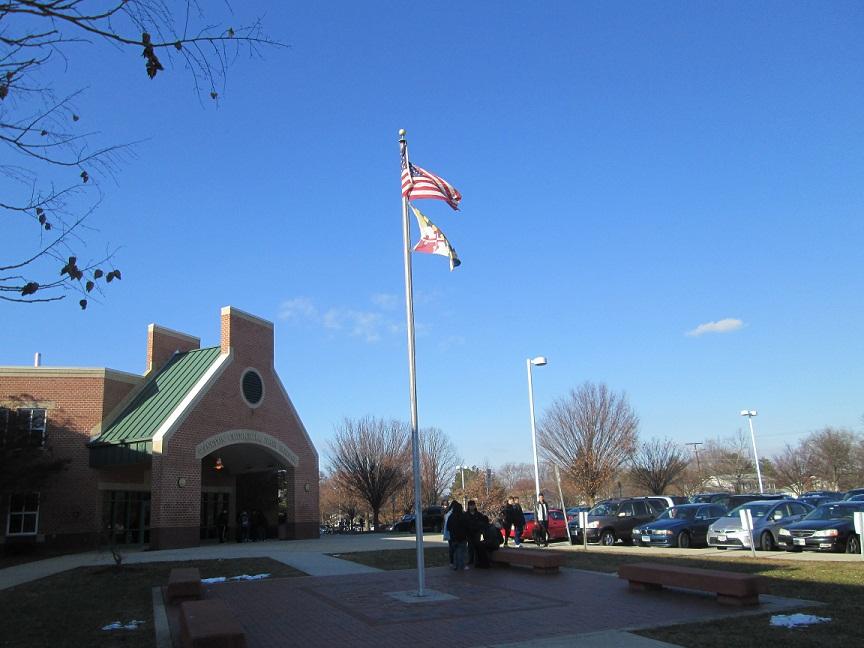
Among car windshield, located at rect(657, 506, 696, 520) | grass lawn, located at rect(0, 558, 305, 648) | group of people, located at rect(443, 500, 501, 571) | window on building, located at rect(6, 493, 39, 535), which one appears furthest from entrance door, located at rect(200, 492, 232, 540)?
group of people, located at rect(443, 500, 501, 571)

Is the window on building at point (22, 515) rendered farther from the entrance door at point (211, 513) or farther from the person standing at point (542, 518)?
the person standing at point (542, 518)

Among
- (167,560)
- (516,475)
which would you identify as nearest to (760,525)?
(167,560)

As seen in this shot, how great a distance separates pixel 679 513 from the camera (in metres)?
24.3

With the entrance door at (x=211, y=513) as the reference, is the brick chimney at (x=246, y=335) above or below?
above

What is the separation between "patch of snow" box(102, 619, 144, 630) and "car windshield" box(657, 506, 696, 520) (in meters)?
18.5

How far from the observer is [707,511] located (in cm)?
2405

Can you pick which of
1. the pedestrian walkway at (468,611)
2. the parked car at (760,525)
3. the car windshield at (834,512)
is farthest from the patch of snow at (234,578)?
the car windshield at (834,512)

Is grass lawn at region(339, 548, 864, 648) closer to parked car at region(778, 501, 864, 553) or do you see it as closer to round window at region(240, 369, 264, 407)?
parked car at region(778, 501, 864, 553)

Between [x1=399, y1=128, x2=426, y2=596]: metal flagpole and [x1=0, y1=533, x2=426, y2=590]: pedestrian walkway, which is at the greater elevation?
[x1=399, y1=128, x2=426, y2=596]: metal flagpole

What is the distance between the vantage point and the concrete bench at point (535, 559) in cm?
1516

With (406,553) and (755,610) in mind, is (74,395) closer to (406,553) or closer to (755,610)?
(406,553)

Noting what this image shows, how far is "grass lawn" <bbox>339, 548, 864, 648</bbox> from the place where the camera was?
8039 mm

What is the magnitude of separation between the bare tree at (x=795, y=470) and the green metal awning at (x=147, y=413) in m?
60.4

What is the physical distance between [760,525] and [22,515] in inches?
1018
